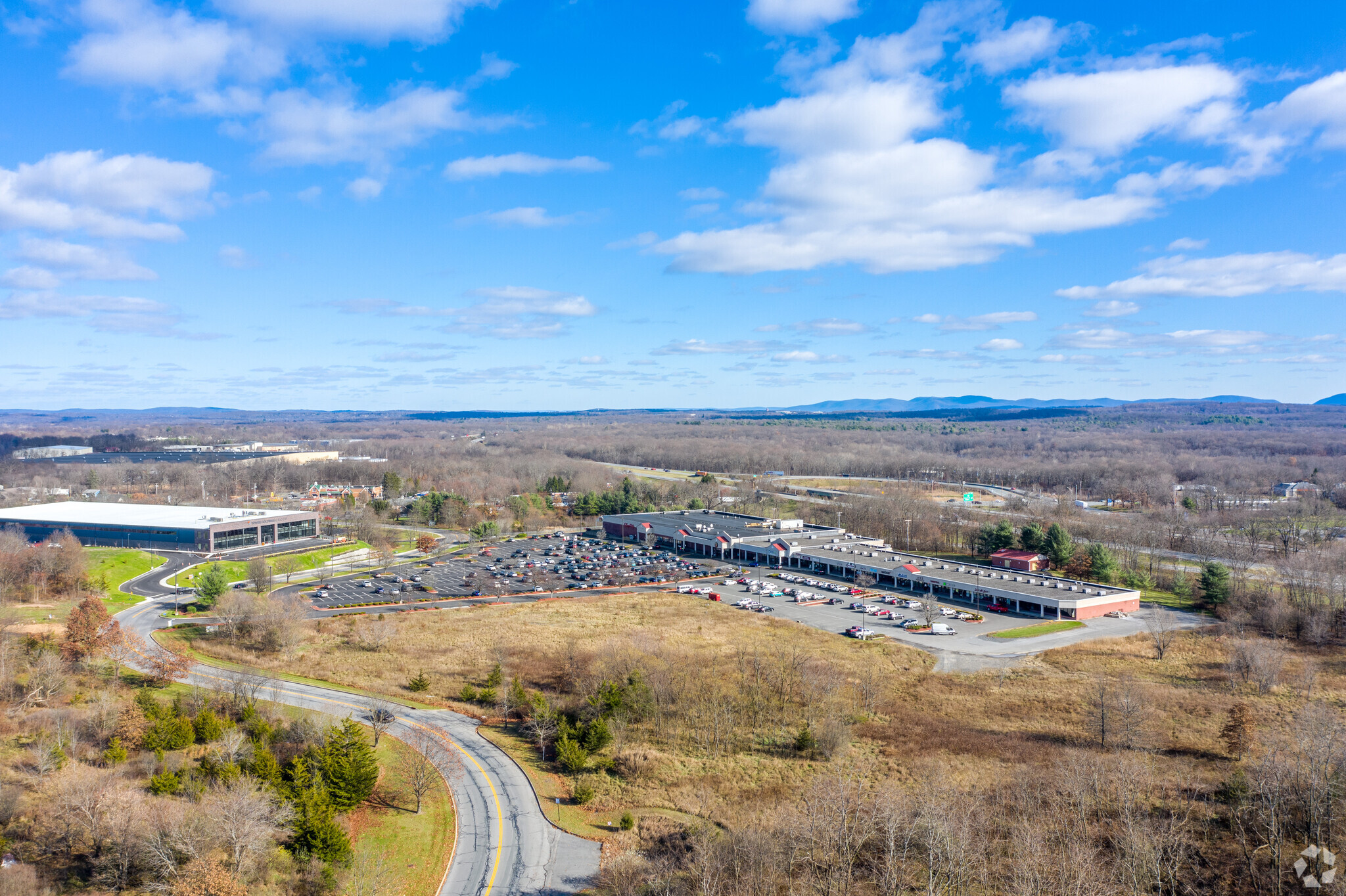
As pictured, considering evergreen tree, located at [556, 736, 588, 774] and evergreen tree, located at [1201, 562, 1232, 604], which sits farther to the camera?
evergreen tree, located at [1201, 562, 1232, 604]

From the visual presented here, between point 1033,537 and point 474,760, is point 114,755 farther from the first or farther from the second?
point 1033,537

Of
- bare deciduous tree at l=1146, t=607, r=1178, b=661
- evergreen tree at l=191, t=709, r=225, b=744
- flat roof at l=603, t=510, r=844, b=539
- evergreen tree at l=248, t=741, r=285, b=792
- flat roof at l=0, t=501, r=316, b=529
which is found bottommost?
bare deciduous tree at l=1146, t=607, r=1178, b=661

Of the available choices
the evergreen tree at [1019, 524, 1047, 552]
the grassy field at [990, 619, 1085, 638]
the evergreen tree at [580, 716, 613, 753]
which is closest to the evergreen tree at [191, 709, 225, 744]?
the evergreen tree at [580, 716, 613, 753]

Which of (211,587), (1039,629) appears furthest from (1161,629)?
(211,587)

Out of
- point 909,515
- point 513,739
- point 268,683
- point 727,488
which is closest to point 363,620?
point 268,683

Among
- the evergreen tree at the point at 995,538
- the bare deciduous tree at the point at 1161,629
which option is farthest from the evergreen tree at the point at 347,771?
the evergreen tree at the point at 995,538

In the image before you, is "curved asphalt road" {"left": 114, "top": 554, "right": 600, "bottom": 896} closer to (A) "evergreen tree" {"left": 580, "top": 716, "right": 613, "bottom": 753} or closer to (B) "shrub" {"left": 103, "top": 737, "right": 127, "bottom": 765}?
(A) "evergreen tree" {"left": 580, "top": 716, "right": 613, "bottom": 753}
